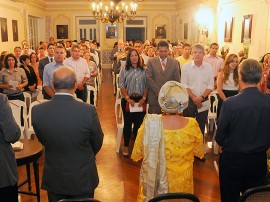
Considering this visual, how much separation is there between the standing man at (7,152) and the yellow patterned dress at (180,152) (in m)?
0.92

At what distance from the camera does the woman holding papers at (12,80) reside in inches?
207

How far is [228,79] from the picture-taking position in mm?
4820

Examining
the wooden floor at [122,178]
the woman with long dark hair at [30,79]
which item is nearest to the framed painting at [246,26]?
the wooden floor at [122,178]

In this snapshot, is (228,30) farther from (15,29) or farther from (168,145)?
(168,145)

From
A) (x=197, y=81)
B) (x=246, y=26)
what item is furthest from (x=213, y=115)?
(x=246, y=26)

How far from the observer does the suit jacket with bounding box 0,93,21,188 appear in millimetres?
2215

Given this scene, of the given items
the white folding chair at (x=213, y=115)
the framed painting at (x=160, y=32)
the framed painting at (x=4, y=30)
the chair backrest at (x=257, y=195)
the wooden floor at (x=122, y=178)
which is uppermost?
the framed painting at (x=160, y=32)

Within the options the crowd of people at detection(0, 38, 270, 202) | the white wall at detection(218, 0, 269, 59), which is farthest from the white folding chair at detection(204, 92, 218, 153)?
the crowd of people at detection(0, 38, 270, 202)

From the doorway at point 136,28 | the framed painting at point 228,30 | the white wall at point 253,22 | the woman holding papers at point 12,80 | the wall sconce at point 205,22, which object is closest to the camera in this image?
the woman holding papers at point 12,80

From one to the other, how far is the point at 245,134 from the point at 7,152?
1765mm

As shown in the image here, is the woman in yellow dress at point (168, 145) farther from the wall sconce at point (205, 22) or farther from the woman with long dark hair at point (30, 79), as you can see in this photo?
the wall sconce at point (205, 22)

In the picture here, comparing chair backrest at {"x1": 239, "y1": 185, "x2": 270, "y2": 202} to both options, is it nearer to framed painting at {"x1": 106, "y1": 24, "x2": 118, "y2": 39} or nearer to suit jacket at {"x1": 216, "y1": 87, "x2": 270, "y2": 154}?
suit jacket at {"x1": 216, "y1": 87, "x2": 270, "y2": 154}

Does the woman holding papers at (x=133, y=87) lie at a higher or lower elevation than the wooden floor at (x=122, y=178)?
higher

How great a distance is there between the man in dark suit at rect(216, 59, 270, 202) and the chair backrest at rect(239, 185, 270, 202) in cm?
55
